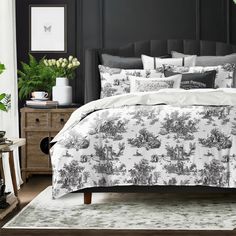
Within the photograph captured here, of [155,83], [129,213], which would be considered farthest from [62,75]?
[129,213]

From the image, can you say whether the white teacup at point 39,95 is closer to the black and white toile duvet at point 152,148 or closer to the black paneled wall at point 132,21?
the black paneled wall at point 132,21

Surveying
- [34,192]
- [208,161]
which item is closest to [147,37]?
[34,192]

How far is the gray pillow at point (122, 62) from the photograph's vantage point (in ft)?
16.9

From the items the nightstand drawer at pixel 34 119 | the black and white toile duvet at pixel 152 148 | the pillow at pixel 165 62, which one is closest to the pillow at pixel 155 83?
the pillow at pixel 165 62

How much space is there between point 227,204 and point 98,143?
1.00m

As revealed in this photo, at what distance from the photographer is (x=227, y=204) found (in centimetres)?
361

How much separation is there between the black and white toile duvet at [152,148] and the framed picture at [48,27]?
7.77ft

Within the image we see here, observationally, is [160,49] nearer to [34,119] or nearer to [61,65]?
[61,65]

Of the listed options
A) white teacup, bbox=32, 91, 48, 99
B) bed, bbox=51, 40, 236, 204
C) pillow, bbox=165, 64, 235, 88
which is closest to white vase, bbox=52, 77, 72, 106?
white teacup, bbox=32, 91, 48, 99

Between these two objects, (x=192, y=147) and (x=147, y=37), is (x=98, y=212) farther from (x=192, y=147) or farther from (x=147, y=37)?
(x=147, y=37)

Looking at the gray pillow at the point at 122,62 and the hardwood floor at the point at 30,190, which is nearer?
the hardwood floor at the point at 30,190

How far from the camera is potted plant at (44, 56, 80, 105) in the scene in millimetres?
5207

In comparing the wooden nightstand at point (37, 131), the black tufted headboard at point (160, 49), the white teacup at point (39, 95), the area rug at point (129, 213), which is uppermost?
the black tufted headboard at point (160, 49)

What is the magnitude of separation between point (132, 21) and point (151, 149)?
260cm
